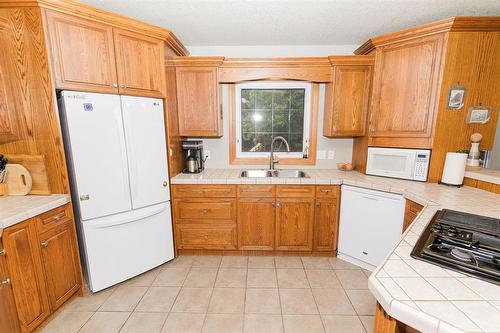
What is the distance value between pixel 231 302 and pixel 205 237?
77 centimetres

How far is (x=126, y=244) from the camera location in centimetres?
202

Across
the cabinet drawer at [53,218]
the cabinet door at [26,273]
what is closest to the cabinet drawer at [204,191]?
the cabinet drawer at [53,218]

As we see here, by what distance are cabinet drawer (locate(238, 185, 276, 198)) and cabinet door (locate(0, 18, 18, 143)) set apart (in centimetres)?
184

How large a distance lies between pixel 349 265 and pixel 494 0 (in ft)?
8.21

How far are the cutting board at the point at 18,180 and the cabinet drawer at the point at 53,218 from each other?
30 centimetres

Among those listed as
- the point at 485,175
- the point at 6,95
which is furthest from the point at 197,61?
the point at 485,175

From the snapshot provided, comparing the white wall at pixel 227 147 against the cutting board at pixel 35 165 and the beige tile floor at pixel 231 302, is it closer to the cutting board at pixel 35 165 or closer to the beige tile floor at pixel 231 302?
the beige tile floor at pixel 231 302

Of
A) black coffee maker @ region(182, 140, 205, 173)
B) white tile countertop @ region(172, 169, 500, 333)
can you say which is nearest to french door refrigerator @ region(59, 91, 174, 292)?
black coffee maker @ region(182, 140, 205, 173)

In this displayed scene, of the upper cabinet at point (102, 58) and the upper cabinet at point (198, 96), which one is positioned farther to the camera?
the upper cabinet at point (198, 96)

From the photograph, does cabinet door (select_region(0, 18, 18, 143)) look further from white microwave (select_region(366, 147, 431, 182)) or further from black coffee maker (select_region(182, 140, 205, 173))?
white microwave (select_region(366, 147, 431, 182))

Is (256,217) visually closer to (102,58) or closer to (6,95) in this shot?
(102,58)

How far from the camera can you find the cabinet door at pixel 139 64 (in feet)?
6.10

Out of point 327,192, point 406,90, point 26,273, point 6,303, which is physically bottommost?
point 6,303

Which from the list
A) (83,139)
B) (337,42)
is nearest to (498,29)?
(337,42)
